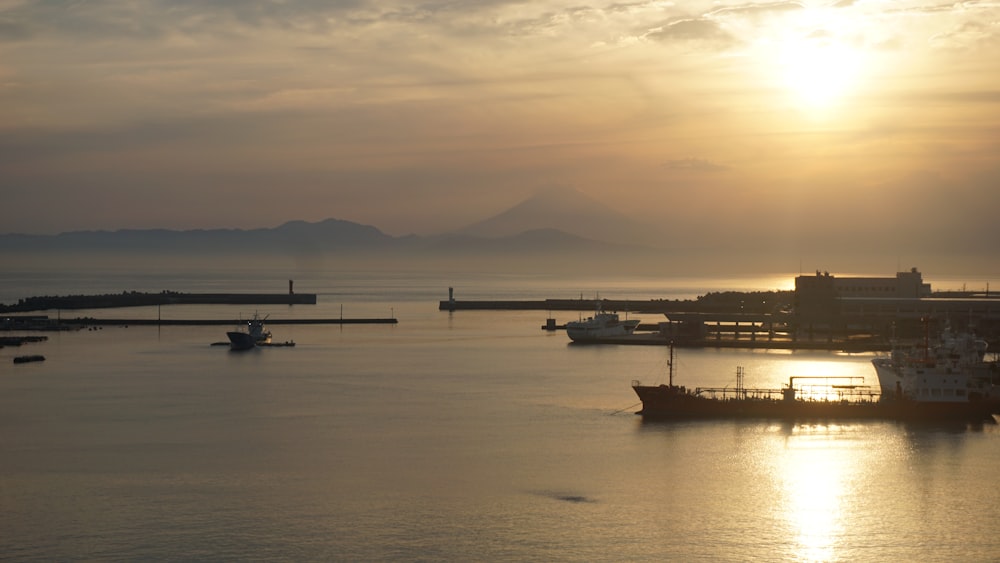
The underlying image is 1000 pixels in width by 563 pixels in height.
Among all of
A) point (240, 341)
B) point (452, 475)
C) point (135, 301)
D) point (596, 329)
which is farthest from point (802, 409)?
point (135, 301)

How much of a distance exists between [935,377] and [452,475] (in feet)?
53.1

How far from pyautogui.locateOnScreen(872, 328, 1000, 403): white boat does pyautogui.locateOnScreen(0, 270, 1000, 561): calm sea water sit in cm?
189

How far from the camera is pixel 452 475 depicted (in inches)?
902

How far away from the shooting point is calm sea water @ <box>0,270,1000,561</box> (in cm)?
1839

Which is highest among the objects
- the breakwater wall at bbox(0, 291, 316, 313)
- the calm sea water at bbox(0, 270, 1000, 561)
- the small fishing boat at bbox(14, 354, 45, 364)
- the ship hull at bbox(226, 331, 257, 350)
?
the breakwater wall at bbox(0, 291, 316, 313)

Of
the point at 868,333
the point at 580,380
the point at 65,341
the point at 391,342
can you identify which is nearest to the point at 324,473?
the point at 580,380

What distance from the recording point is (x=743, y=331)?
6719 cm

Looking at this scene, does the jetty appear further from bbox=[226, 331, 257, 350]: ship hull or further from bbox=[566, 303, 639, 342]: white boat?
bbox=[566, 303, 639, 342]: white boat

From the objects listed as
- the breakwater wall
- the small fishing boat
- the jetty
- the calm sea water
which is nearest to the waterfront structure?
the calm sea water

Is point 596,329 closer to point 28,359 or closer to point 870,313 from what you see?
point 870,313

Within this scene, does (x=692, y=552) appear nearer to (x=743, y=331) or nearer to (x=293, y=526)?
(x=293, y=526)

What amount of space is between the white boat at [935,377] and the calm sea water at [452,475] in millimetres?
1889

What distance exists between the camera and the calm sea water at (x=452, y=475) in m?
18.4

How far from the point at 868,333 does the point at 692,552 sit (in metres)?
48.0
